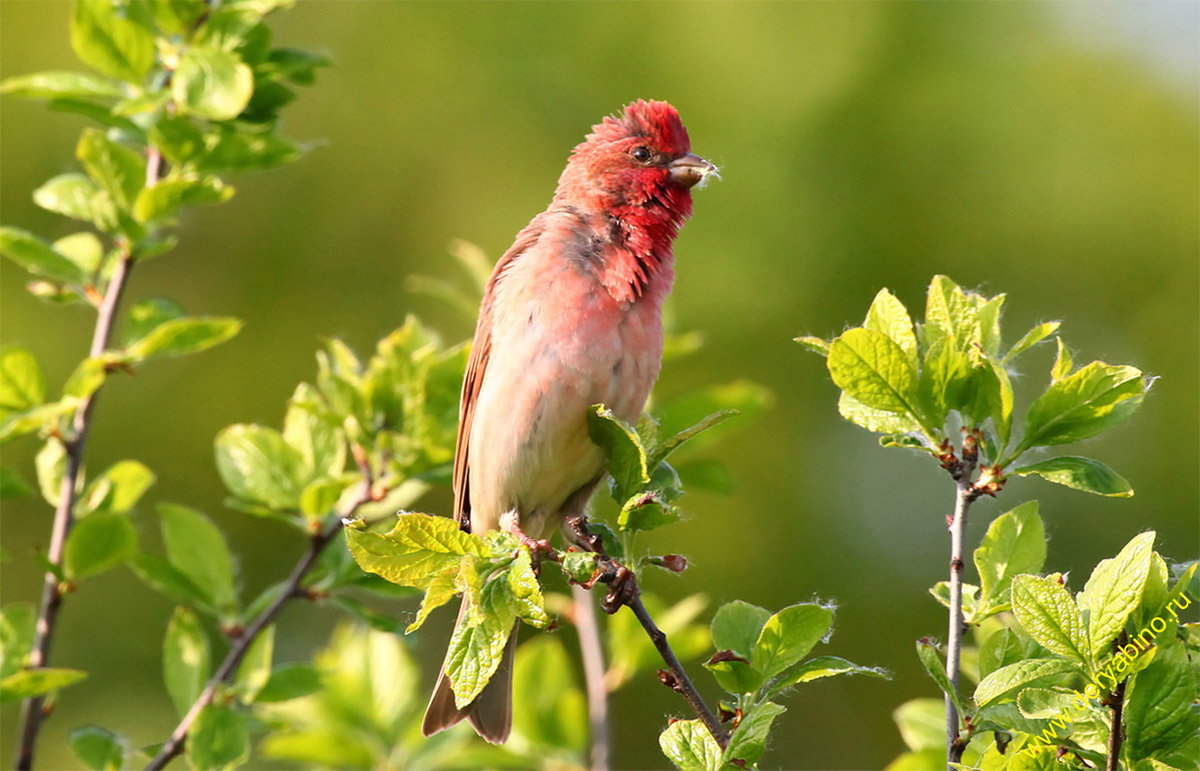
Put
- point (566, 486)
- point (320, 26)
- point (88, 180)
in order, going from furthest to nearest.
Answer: point (320, 26)
point (566, 486)
point (88, 180)

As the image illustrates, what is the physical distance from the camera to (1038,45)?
28.2 ft

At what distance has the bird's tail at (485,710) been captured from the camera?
148 inches

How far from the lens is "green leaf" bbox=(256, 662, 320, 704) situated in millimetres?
3395

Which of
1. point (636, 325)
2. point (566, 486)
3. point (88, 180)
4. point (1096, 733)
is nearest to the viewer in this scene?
point (1096, 733)

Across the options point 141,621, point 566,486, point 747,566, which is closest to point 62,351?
point 141,621

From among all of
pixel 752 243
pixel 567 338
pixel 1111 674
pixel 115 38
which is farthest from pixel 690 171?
pixel 752 243

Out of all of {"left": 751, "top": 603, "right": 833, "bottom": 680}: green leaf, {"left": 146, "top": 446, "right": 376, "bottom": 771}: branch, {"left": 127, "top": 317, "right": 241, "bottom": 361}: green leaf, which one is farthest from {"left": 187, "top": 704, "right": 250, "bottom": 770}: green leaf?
{"left": 751, "top": 603, "right": 833, "bottom": 680}: green leaf

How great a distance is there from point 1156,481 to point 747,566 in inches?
104

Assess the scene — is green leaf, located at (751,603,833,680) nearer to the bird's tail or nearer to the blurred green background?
the bird's tail

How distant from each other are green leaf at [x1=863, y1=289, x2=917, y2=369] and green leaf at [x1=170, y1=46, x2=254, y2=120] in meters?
1.72

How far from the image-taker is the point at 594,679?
4.00 metres

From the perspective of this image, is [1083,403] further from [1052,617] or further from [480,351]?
[480,351]

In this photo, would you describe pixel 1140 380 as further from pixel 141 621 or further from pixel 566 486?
pixel 141 621

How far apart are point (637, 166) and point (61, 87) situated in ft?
5.85
